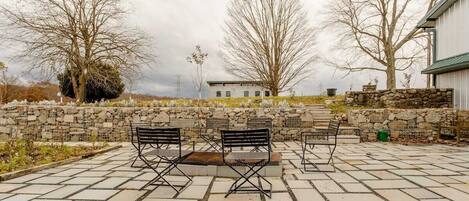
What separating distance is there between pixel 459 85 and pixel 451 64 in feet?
3.99

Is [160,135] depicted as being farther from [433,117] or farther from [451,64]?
[451,64]

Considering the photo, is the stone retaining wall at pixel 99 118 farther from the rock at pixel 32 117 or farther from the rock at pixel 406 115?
the rock at pixel 406 115

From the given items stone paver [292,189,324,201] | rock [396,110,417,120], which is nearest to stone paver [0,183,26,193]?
stone paver [292,189,324,201]

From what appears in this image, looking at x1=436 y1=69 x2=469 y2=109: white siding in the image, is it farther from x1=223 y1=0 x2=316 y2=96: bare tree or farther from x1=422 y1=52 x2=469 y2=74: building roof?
x1=223 y1=0 x2=316 y2=96: bare tree

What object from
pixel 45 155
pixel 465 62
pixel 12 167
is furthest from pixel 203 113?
pixel 465 62

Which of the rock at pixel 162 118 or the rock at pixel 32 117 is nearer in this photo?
the rock at pixel 162 118

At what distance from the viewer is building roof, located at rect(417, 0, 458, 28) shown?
1165cm

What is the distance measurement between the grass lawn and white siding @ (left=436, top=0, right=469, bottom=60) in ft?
38.0

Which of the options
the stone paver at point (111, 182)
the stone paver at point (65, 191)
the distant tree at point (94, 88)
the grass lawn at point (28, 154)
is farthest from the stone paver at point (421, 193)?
the distant tree at point (94, 88)

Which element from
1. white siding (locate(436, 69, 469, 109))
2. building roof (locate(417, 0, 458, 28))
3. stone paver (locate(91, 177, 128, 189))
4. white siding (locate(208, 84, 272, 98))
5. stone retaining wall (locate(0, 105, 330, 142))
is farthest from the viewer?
white siding (locate(208, 84, 272, 98))

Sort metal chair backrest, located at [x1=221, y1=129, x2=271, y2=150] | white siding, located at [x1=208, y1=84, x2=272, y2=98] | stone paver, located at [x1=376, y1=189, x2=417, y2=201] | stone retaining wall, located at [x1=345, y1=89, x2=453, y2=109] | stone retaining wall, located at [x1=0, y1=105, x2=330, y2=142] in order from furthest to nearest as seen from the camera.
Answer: white siding, located at [x1=208, y1=84, x2=272, y2=98] → stone retaining wall, located at [x1=345, y1=89, x2=453, y2=109] → stone retaining wall, located at [x1=0, y1=105, x2=330, y2=142] → metal chair backrest, located at [x1=221, y1=129, x2=271, y2=150] → stone paver, located at [x1=376, y1=189, x2=417, y2=201]

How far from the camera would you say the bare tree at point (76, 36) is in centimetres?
1434

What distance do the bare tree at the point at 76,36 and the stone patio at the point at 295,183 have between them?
31.8ft

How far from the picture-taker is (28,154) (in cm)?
659
